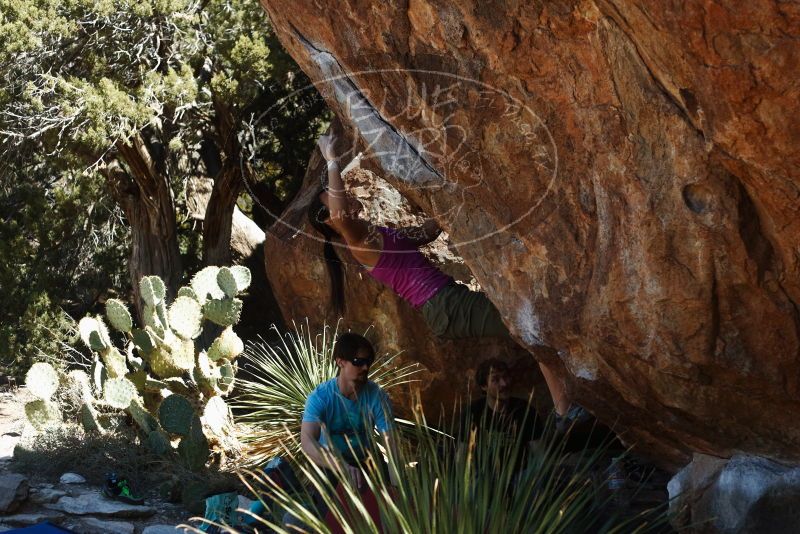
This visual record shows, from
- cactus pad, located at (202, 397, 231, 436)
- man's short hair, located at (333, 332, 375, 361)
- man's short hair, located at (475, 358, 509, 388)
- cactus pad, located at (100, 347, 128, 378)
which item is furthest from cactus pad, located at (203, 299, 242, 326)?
man's short hair, located at (333, 332, 375, 361)

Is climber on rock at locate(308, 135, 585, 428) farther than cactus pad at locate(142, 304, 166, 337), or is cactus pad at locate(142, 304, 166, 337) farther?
cactus pad at locate(142, 304, 166, 337)

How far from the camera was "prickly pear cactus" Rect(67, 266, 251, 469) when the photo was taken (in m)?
7.71

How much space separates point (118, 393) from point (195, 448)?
0.87 metres

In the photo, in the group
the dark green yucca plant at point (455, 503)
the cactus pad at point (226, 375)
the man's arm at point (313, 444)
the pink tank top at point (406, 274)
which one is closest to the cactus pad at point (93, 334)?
the cactus pad at point (226, 375)

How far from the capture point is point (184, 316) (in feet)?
26.6

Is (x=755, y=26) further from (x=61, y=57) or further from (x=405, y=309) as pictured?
(x=61, y=57)

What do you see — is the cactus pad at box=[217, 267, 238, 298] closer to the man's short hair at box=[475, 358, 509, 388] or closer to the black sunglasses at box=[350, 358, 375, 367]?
the man's short hair at box=[475, 358, 509, 388]

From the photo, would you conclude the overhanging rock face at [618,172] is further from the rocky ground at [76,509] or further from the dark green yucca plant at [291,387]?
the rocky ground at [76,509]

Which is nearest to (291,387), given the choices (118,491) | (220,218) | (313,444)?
(118,491)

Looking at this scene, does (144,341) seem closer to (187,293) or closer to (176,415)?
(187,293)

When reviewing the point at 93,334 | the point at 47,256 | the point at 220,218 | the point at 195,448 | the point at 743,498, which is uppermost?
the point at 47,256

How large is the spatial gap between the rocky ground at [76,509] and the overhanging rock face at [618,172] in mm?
Answer: 2639

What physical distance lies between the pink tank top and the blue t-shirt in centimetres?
99

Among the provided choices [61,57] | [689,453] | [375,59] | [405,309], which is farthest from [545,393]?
[61,57]
